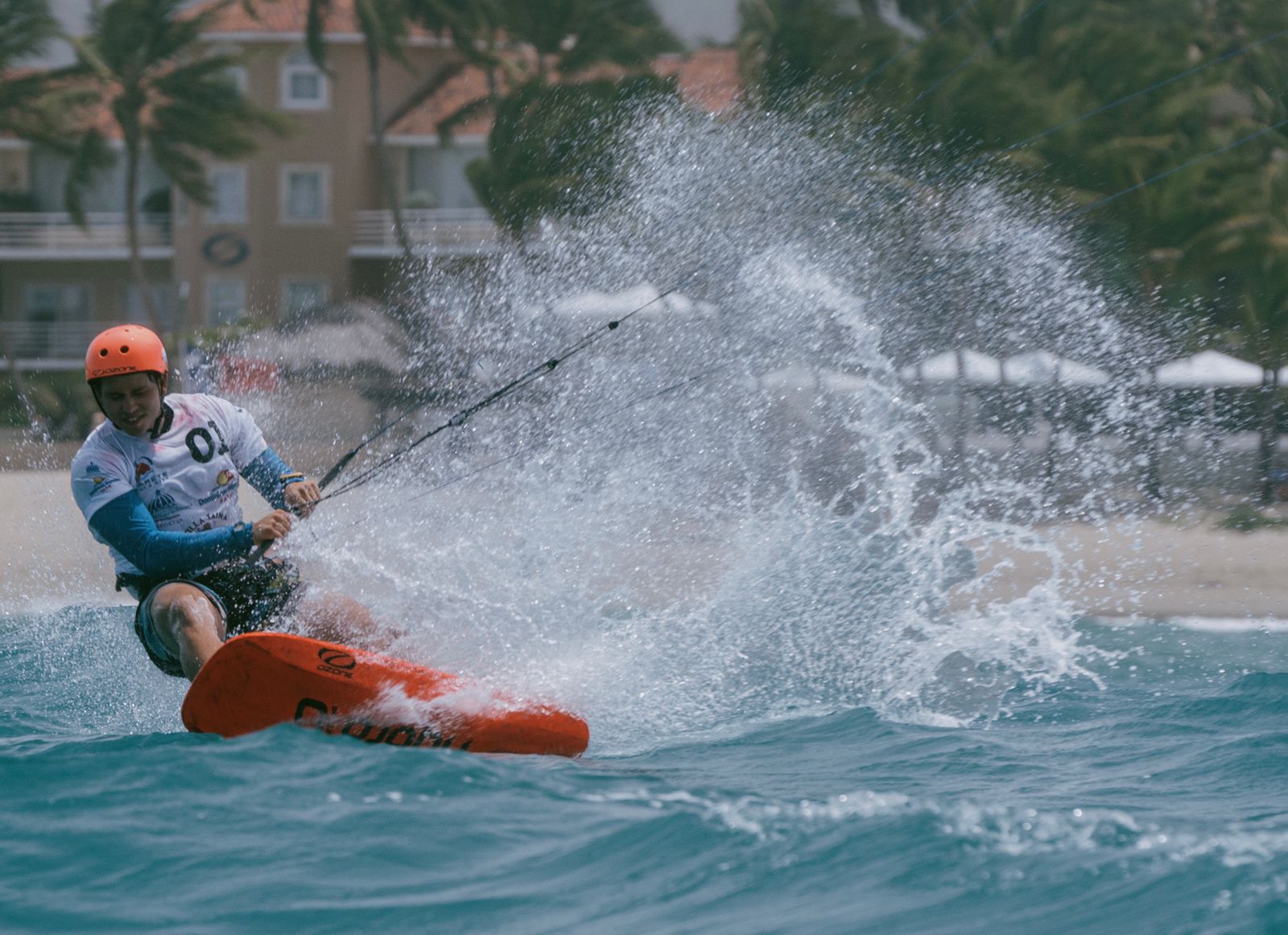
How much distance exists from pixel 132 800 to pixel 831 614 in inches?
159

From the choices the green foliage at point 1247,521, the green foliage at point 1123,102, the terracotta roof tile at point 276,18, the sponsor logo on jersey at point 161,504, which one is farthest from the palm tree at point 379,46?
the sponsor logo on jersey at point 161,504

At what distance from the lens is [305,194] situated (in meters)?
26.4

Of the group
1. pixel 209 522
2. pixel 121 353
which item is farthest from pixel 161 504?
pixel 121 353

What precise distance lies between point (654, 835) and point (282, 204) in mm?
24102

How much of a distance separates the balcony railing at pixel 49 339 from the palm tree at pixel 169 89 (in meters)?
2.42

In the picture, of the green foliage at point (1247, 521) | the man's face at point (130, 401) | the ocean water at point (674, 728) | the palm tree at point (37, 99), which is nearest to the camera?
the ocean water at point (674, 728)

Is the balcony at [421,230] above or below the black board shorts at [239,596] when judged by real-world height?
above

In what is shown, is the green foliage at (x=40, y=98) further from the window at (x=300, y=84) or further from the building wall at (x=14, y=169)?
the window at (x=300, y=84)

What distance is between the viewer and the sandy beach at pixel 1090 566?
11258 mm

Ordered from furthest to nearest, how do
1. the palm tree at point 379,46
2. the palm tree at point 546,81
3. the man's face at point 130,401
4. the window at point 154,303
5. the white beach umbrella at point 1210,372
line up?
the window at point 154,303 < the palm tree at point 379,46 < the palm tree at point 546,81 < the white beach umbrella at point 1210,372 < the man's face at point 130,401

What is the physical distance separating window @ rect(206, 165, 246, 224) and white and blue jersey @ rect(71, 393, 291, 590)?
22.4 m

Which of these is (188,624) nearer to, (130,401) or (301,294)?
(130,401)

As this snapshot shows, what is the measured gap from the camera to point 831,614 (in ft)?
24.2

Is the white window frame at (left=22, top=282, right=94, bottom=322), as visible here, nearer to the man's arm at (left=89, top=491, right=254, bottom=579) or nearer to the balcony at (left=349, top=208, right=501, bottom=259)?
the balcony at (left=349, top=208, right=501, bottom=259)
